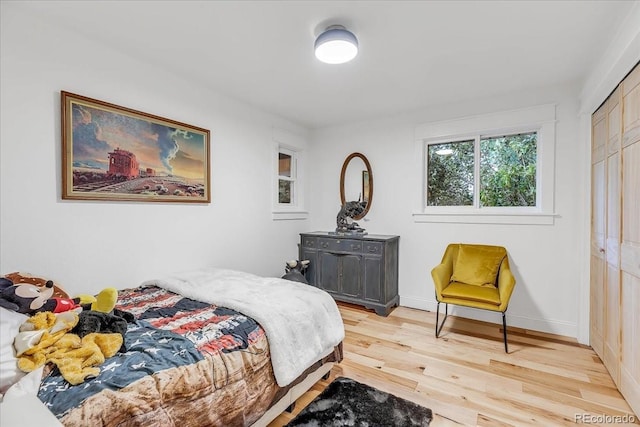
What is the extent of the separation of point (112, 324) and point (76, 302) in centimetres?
59

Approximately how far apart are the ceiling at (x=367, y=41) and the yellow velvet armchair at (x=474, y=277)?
1.68m

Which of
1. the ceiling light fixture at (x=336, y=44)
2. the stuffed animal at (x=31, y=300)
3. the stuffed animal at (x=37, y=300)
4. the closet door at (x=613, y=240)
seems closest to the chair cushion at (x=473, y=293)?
the closet door at (x=613, y=240)

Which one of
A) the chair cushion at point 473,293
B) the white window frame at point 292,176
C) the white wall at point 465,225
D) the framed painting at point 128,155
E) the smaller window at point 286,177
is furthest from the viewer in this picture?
the smaller window at point 286,177

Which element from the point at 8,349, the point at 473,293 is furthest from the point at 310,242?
the point at 8,349

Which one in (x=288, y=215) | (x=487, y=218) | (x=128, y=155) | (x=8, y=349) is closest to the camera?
(x=8, y=349)

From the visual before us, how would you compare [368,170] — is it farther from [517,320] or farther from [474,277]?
[517,320]

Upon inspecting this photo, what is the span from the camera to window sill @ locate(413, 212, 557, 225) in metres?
3.00

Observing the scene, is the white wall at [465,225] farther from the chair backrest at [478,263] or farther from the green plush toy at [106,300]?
the green plush toy at [106,300]

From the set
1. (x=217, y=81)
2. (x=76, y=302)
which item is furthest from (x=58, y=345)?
(x=217, y=81)

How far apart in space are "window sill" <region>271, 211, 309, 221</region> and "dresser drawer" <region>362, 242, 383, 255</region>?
1.16 meters

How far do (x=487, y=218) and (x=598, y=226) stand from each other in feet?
3.05

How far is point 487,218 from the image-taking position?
3258 millimetres

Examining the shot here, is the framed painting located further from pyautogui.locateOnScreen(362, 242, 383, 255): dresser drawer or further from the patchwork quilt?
pyautogui.locateOnScreen(362, 242, 383, 255): dresser drawer

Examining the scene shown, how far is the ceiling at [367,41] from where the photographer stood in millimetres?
1824
